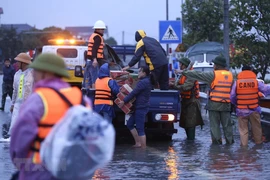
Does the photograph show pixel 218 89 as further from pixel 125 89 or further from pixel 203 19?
pixel 203 19

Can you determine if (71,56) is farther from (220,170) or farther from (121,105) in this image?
(220,170)

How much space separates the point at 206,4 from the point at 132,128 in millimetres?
30865

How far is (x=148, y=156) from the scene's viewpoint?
12.3 meters

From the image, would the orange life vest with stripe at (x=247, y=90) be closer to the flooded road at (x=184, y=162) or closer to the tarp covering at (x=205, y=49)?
the flooded road at (x=184, y=162)

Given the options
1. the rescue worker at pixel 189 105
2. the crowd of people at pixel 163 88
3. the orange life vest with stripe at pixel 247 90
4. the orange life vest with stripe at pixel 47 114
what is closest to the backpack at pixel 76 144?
the orange life vest with stripe at pixel 47 114

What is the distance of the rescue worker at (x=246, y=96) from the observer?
1367cm

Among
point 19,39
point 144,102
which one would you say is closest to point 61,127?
point 144,102

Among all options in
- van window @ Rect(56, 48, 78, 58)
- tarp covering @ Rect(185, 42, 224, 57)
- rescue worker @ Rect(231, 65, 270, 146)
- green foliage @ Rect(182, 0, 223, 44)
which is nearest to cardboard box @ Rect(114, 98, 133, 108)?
rescue worker @ Rect(231, 65, 270, 146)

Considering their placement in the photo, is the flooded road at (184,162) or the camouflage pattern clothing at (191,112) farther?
the camouflage pattern clothing at (191,112)

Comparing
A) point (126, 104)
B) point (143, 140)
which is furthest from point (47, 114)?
point (143, 140)

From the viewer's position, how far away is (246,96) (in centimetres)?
1368

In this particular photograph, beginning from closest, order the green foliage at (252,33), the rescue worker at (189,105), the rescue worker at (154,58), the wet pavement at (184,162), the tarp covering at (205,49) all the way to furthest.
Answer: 1. the wet pavement at (184,162)
2. the rescue worker at (154,58)
3. the rescue worker at (189,105)
4. the green foliage at (252,33)
5. the tarp covering at (205,49)

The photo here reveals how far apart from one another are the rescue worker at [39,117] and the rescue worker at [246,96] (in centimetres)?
870

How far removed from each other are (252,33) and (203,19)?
1933cm
